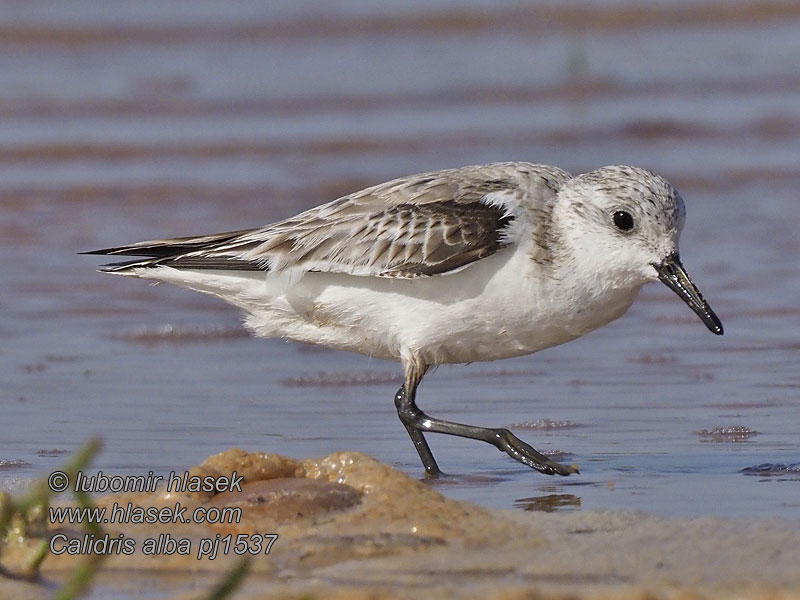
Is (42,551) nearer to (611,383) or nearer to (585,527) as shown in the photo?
(585,527)

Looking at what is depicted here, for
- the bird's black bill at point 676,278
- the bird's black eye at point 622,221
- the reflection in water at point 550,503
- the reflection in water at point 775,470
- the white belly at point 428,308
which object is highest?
the bird's black eye at point 622,221

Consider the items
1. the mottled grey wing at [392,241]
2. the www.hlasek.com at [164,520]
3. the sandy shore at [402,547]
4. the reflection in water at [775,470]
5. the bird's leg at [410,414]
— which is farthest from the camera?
the bird's leg at [410,414]

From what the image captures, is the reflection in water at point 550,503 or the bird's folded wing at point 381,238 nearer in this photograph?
the reflection in water at point 550,503

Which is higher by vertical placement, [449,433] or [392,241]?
[392,241]

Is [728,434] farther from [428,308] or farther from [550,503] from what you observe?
[428,308]

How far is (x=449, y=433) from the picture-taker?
6.51 m

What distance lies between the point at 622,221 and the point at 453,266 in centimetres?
73

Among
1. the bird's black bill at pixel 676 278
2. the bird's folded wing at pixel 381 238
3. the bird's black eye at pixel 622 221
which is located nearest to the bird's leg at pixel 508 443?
the bird's folded wing at pixel 381 238

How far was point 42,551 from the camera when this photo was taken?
176 inches

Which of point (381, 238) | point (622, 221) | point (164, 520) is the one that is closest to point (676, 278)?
point (622, 221)

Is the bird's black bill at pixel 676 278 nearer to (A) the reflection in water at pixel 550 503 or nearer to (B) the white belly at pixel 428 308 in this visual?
(B) the white belly at pixel 428 308

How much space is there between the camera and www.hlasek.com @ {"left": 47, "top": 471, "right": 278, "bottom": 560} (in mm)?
4887

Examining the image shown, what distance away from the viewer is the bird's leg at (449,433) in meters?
6.20

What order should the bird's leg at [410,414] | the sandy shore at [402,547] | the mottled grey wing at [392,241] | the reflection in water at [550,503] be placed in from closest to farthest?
the sandy shore at [402,547] → the reflection in water at [550,503] → the mottled grey wing at [392,241] → the bird's leg at [410,414]
